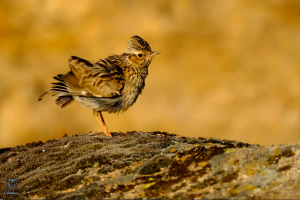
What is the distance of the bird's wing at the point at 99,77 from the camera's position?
12445 millimetres

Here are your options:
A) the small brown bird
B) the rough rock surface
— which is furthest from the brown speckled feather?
the rough rock surface

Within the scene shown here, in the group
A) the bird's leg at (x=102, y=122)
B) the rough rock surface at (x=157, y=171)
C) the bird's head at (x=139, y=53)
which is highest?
the bird's head at (x=139, y=53)

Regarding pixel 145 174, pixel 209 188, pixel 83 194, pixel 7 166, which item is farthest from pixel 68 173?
pixel 209 188

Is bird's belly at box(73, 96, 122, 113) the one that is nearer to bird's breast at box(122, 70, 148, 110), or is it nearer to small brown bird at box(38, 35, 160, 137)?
small brown bird at box(38, 35, 160, 137)

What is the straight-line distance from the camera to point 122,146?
34.8ft

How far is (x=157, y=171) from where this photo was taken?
8.02 meters

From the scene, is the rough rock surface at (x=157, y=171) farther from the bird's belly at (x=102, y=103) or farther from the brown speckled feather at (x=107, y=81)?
the brown speckled feather at (x=107, y=81)

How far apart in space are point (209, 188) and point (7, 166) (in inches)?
251

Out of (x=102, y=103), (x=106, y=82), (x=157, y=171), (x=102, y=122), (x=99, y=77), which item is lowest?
(x=157, y=171)

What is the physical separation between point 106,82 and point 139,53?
165 cm

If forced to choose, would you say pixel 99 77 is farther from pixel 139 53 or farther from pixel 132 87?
pixel 139 53

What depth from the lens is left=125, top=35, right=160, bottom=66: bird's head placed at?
13242mm

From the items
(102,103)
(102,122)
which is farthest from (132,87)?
(102,122)

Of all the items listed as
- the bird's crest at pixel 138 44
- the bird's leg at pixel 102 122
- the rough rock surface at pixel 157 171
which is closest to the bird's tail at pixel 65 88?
the bird's leg at pixel 102 122
